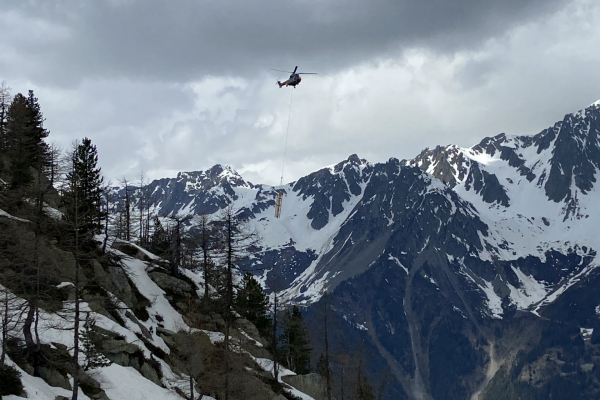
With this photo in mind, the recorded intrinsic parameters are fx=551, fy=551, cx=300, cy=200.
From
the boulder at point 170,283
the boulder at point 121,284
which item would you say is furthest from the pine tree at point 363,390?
the boulder at point 121,284

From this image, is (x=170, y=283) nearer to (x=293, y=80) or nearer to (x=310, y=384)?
(x=310, y=384)

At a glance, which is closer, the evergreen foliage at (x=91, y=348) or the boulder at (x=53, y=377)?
the boulder at (x=53, y=377)

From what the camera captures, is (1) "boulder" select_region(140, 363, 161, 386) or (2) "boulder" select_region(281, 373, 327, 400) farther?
(2) "boulder" select_region(281, 373, 327, 400)

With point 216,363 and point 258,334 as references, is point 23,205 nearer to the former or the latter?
point 216,363

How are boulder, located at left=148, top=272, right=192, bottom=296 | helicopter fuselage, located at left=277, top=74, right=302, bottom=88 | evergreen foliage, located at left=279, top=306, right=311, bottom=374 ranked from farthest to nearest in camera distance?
evergreen foliage, located at left=279, top=306, right=311, bottom=374 → boulder, located at left=148, top=272, right=192, bottom=296 → helicopter fuselage, located at left=277, top=74, right=302, bottom=88

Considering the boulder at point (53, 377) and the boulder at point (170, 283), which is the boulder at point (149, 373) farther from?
the boulder at point (170, 283)

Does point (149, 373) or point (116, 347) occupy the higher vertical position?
point (116, 347)

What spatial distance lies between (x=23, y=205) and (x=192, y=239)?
2053 cm

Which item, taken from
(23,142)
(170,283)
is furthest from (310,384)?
(23,142)

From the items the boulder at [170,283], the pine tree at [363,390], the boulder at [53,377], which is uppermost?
the boulder at [170,283]

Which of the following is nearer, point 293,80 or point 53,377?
point 53,377

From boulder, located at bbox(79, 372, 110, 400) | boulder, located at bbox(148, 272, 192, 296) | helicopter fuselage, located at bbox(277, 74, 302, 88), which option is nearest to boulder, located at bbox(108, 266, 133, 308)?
boulder, located at bbox(148, 272, 192, 296)

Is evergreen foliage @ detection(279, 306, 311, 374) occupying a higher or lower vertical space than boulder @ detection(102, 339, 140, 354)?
lower

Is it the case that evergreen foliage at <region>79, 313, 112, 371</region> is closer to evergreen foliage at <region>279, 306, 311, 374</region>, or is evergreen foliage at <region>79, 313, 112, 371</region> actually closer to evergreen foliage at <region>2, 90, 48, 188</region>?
evergreen foliage at <region>2, 90, 48, 188</region>
